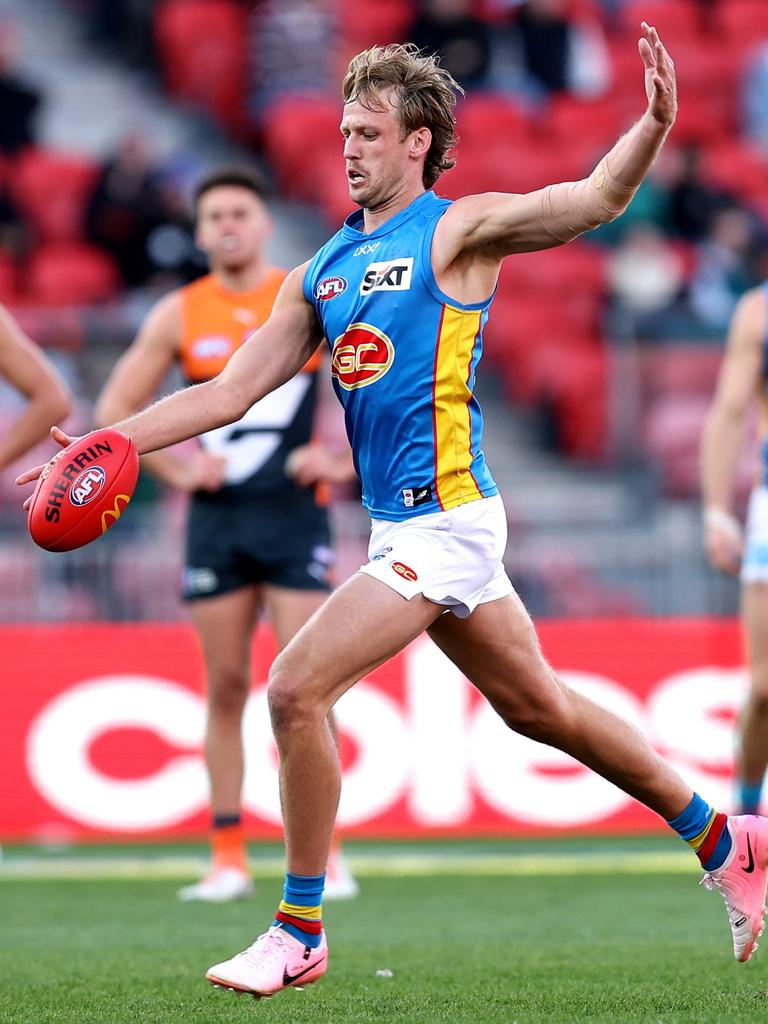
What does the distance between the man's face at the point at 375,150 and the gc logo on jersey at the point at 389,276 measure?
218mm

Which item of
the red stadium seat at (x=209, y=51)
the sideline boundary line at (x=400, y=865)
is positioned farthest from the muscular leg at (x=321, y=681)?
the red stadium seat at (x=209, y=51)

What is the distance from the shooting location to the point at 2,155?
15.7 m

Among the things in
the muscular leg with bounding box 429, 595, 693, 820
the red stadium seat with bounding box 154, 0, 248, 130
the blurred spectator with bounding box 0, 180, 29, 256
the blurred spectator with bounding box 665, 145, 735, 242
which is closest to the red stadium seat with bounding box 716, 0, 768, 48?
the blurred spectator with bounding box 665, 145, 735, 242

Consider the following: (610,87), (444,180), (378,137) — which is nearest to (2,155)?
(444,180)

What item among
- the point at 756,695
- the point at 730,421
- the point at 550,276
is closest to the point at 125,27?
the point at 550,276

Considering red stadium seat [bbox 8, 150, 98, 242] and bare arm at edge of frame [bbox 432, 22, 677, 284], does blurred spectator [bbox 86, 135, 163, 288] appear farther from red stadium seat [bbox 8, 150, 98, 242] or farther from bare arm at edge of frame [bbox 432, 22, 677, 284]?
bare arm at edge of frame [bbox 432, 22, 677, 284]

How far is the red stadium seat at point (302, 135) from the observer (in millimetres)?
15859

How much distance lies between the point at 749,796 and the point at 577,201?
3.57 metres

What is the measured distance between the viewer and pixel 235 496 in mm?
7754

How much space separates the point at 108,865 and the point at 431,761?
6.68ft

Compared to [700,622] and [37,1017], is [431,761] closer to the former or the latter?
[700,622]

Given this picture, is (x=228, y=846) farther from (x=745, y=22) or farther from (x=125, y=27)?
(x=745, y=22)

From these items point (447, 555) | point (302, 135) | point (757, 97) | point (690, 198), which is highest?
point (757, 97)

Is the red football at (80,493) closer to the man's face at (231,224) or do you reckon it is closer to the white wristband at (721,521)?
the man's face at (231,224)
